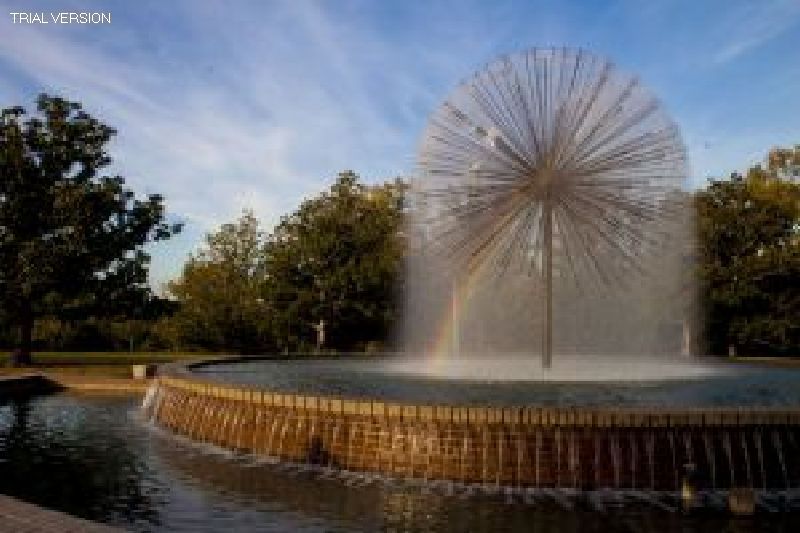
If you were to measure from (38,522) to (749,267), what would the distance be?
4094 cm

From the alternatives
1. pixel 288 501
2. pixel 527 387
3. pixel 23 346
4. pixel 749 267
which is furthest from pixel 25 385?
pixel 749 267

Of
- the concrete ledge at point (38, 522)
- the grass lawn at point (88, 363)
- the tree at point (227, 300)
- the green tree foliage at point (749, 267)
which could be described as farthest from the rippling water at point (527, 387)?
the tree at point (227, 300)

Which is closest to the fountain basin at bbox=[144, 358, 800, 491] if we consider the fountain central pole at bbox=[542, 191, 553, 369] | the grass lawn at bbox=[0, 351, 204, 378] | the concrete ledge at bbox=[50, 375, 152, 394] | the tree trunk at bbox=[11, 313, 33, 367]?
the fountain central pole at bbox=[542, 191, 553, 369]

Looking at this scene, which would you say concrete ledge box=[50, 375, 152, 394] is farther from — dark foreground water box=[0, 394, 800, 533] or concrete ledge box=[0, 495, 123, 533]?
concrete ledge box=[0, 495, 123, 533]

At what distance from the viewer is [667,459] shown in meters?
14.6

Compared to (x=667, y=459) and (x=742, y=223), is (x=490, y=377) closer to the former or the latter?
(x=667, y=459)

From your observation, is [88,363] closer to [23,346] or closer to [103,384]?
[23,346]

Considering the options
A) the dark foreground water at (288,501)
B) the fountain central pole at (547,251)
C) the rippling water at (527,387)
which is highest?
the fountain central pole at (547,251)

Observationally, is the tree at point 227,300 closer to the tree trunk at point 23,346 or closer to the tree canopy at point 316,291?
the tree canopy at point 316,291

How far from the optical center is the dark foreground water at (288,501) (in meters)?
12.5

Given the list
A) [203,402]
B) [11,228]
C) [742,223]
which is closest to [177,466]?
[203,402]

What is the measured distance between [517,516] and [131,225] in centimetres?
3178

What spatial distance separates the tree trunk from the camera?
127 feet

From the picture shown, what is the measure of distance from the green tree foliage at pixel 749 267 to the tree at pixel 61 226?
2799 cm
